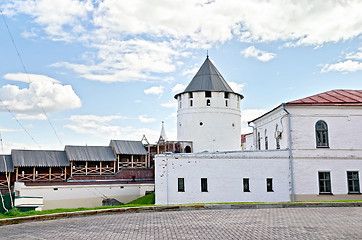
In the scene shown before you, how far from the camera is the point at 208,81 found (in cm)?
3747

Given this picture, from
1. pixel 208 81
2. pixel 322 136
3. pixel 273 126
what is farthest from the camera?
pixel 208 81

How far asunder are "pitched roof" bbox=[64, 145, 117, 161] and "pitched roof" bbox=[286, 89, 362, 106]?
57.3 feet

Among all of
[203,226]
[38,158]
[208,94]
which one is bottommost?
[203,226]

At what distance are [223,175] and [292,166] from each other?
3972 millimetres

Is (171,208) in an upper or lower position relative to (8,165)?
lower

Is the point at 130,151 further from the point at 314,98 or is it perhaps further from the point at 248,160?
the point at 314,98

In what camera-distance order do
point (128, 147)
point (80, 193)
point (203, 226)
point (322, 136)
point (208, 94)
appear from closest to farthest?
point (203, 226) < point (322, 136) < point (80, 193) < point (128, 147) < point (208, 94)

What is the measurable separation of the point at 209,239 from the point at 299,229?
2769 millimetres

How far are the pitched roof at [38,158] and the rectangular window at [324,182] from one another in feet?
65.3

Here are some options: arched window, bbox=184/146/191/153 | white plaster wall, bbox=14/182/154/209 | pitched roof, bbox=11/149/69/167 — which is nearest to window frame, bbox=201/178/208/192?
white plaster wall, bbox=14/182/154/209

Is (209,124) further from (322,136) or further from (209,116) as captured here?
(322,136)

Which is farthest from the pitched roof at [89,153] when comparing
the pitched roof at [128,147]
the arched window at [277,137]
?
the arched window at [277,137]

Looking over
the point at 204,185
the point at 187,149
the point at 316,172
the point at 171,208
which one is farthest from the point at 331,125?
the point at 187,149

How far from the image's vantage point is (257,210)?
547 inches
